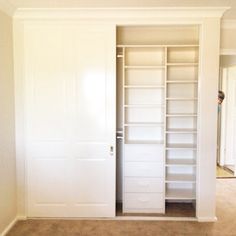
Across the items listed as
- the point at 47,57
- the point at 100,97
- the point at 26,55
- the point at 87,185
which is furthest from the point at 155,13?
the point at 87,185

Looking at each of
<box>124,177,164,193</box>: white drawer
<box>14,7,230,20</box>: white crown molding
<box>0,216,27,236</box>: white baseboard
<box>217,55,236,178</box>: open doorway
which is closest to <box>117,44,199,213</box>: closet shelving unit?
<box>124,177,164,193</box>: white drawer

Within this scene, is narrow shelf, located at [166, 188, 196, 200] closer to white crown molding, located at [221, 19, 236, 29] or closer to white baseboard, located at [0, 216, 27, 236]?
white baseboard, located at [0, 216, 27, 236]

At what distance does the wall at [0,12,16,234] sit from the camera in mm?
3041

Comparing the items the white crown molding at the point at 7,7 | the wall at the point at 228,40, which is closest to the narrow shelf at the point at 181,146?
the wall at the point at 228,40

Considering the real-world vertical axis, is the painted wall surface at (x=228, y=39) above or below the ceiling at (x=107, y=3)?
below

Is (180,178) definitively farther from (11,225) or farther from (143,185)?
(11,225)

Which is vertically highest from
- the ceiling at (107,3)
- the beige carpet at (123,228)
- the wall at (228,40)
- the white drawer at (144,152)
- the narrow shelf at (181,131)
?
the ceiling at (107,3)

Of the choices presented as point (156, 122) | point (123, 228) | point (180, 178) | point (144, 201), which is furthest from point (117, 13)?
point (123, 228)

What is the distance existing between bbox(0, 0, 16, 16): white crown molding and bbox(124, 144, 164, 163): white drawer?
6.95 ft

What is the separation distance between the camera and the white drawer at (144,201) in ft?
11.7

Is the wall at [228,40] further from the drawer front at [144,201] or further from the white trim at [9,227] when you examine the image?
the white trim at [9,227]

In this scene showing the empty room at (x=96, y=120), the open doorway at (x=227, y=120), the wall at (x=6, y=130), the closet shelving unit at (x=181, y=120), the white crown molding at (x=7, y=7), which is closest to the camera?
the white crown molding at (x=7, y=7)

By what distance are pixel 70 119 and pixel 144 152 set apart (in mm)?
1043

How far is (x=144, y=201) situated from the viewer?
141 inches
